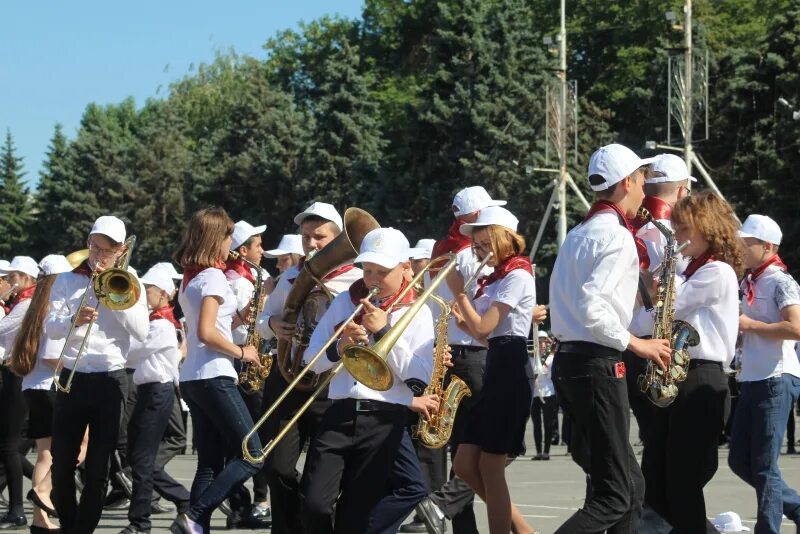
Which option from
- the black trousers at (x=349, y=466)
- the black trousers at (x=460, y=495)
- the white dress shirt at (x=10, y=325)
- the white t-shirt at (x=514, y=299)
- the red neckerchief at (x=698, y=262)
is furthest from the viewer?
the white dress shirt at (x=10, y=325)

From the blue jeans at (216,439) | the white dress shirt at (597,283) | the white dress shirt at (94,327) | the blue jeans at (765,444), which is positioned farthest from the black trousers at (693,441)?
the white dress shirt at (94,327)

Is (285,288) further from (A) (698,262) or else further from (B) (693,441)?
(B) (693,441)

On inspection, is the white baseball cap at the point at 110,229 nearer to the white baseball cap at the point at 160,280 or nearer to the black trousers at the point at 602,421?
the white baseball cap at the point at 160,280

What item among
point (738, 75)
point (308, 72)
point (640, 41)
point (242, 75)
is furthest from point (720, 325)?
point (242, 75)

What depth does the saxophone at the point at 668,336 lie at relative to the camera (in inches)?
308

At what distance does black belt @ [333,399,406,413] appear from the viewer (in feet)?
25.0

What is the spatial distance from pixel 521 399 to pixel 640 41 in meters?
46.6

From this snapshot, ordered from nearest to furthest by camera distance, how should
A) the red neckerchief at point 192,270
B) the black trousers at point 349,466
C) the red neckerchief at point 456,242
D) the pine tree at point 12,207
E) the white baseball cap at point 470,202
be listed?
the black trousers at point 349,466 → the red neckerchief at point 192,270 → the white baseball cap at point 470,202 → the red neckerchief at point 456,242 → the pine tree at point 12,207

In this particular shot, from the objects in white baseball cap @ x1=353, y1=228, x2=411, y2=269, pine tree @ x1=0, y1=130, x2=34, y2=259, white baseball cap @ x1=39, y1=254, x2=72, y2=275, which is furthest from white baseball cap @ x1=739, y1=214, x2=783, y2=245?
pine tree @ x1=0, y1=130, x2=34, y2=259

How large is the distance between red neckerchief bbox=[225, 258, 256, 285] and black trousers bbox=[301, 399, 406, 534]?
16.4ft

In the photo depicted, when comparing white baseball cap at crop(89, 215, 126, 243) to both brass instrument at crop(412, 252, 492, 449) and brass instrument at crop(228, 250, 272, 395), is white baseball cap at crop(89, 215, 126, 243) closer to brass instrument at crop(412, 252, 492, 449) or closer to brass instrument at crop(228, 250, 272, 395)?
brass instrument at crop(228, 250, 272, 395)

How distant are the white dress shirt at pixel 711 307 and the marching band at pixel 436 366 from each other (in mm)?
14

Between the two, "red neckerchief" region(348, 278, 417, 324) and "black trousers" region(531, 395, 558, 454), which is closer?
"red neckerchief" region(348, 278, 417, 324)

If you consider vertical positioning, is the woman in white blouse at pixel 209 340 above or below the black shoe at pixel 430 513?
above
